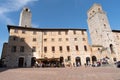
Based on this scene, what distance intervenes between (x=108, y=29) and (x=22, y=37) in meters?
27.9

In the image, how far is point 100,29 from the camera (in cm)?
3922

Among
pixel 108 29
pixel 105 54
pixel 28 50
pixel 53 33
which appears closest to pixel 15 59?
pixel 28 50

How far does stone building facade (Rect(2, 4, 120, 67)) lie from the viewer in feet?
99.0

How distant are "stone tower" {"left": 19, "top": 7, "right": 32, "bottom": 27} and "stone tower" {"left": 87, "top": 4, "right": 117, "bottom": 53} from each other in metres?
22.6

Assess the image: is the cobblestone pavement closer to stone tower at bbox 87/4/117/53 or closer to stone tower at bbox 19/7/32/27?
stone tower at bbox 87/4/117/53

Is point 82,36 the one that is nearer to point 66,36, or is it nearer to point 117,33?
point 66,36

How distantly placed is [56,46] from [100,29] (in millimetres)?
16343

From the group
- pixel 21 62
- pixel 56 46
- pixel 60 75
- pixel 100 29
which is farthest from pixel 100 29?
pixel 60 75

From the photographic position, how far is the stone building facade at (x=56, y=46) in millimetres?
30172

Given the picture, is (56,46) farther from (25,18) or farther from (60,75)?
(60,75)

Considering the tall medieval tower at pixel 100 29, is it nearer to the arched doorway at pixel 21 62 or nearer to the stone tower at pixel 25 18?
the stone tower at pixel 25 18

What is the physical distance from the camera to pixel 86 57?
1335 inches

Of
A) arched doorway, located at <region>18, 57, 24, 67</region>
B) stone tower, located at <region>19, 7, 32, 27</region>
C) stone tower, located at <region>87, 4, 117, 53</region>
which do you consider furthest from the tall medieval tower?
arched doorway, located at <region>18, 57, 24, 67</region>

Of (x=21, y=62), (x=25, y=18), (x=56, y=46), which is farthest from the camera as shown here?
(x=25, y=18)
